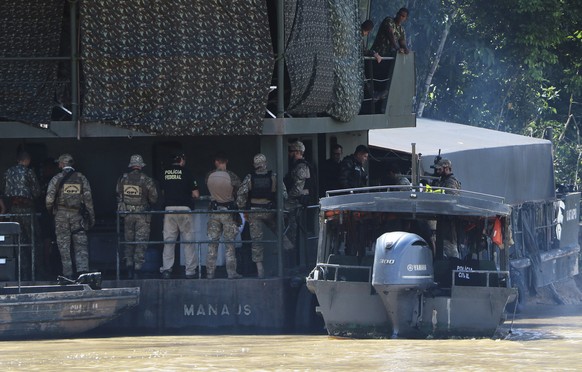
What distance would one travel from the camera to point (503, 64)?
3631 cm

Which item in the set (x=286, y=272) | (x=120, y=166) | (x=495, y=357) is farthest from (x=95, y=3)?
(x=495, y=357)

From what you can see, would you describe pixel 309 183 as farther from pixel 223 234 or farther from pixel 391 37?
pixel 391 37

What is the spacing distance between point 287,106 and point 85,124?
2885 mm

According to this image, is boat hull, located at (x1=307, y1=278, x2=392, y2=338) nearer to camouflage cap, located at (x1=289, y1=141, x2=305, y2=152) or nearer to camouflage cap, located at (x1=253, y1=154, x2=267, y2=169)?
camouflage cap, located at (x1=253, y1=154, x2=267, y2=169)

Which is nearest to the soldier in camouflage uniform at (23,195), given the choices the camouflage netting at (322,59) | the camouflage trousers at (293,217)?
the camouflage trousers at (293,217)

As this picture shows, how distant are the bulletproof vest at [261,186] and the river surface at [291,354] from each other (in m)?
2.00

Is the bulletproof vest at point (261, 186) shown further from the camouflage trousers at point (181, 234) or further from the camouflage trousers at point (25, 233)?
the camouflage trousers at point (25, 233)

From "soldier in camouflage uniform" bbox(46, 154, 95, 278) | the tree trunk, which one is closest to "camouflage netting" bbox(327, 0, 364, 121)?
"soldier in camouflage uniform" bbox(46, 154, 95, 278)

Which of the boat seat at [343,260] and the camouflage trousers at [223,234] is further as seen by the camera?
the camouflage trousers at [223,234]

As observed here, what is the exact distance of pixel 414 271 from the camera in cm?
1770

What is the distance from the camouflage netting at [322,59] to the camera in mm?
21047

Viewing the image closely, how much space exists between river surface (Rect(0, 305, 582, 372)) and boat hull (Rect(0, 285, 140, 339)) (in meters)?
0.27

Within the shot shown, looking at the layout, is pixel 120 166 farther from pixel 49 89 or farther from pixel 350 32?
pixel 350 32

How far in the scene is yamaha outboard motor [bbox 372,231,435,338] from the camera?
57.8ft
